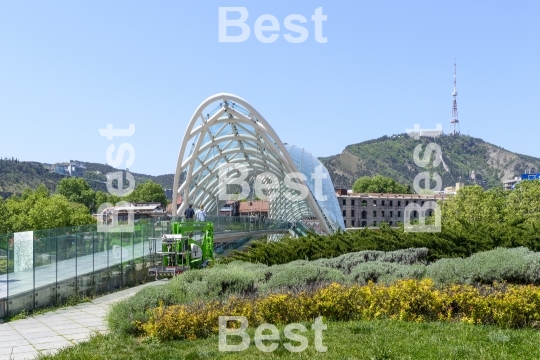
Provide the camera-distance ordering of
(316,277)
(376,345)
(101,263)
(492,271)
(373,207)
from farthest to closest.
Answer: (373,207), (101,263), (316,277), (492,271), (376,345)

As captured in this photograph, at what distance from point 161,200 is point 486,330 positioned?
130101mm

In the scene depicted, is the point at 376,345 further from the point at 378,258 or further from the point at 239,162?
the point at 239,162

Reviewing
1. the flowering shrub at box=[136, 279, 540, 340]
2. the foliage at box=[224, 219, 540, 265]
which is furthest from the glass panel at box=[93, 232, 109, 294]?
the flowering shrub at box=[136, 279, 540, 340]

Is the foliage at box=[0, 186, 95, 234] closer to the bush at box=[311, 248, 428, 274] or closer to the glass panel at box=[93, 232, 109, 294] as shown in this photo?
the glass panel at box=[93, 232, 109, 294]

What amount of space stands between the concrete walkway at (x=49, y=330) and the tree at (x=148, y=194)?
395 ft

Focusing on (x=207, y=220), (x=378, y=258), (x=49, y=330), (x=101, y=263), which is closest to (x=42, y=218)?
(x=207, y=220)

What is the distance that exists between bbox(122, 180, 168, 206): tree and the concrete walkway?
12054cm

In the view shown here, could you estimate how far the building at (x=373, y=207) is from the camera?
477 ft

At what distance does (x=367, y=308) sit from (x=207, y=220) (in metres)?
22.9

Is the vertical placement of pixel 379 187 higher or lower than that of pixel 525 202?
higher

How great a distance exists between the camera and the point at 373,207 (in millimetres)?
146750

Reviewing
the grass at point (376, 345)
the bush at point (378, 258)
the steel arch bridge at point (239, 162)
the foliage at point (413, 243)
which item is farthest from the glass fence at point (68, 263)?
the steel arch bridge at point (239, 162)

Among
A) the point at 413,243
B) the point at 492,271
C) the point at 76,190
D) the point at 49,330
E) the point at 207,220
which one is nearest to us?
the point at 49,330

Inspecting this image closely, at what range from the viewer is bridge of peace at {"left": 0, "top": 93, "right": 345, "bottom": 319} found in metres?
14.8
